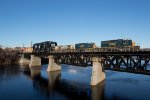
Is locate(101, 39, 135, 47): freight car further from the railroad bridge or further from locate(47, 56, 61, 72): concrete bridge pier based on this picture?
locate(47, 56, 61, 72): concrete bridge pier

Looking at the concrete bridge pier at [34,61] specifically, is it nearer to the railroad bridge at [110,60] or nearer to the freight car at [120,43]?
the railroad bridge at [110,60]

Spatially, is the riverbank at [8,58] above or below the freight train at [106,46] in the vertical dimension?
below

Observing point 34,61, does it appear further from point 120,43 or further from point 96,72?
point 96,72

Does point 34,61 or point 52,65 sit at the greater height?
point 34,61

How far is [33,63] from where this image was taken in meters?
149

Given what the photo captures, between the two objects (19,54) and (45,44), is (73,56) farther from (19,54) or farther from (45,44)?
(19,54)

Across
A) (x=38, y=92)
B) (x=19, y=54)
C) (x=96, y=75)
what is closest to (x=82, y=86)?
(x=96, y=75)

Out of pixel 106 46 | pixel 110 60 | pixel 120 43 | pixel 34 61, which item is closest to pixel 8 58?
pixel 34 61

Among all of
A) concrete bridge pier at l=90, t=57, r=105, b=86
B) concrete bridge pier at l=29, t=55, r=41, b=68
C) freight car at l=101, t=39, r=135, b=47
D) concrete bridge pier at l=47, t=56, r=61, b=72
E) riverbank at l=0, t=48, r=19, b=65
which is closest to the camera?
concrete bridge pier at l=90, t=57, r=105, b=86

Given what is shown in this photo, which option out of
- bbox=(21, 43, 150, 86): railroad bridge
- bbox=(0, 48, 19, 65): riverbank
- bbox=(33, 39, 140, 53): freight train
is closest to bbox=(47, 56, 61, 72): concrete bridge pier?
bbox=(21, 43, 150, 86): railroad bridge

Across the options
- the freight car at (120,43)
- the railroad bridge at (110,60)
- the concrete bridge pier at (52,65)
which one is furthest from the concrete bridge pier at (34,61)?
the freight car at (120,43)

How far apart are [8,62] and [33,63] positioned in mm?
34537

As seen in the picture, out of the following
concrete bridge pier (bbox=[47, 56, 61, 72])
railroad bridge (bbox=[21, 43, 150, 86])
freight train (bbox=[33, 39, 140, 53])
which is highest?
freight train (bbox=[33, 39, 140, 53])

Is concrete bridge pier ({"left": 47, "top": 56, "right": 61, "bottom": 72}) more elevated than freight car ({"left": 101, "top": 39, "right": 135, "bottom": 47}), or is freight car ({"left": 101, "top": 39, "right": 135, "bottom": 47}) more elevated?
freight car ({"left": 101, "top": 39, "right": 135, "bottom": 47})
